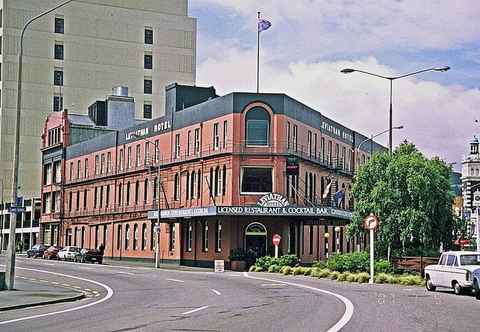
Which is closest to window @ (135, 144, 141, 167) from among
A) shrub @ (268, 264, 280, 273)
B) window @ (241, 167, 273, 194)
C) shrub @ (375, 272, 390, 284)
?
window @ (241, 167, 273, 194)

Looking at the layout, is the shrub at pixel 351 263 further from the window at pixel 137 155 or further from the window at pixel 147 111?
the window at pixel 147 111

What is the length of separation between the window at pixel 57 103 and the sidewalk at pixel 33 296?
231 feet

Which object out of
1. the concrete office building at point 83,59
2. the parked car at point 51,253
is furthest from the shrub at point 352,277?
the concrete office building at point 83,59

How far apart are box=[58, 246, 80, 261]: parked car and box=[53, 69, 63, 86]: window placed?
3420 centimetres

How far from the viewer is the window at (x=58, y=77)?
103 meters

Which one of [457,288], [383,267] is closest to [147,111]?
[383,267]

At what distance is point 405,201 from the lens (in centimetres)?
4656

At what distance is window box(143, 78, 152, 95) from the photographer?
106250mm

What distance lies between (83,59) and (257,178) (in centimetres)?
5063

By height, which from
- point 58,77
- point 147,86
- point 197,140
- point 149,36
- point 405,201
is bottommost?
point 405,201

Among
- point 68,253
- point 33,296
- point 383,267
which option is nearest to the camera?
point 33,296

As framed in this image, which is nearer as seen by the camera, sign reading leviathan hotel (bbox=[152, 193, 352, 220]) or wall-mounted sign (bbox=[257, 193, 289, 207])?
sign reading leviathan hotel (bbox=[152, 193, 352, 220])

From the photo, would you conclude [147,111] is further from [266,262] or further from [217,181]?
[266,262]

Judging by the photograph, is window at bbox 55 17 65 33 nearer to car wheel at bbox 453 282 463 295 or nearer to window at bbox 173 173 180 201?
window at bbox 173 173 180 201
